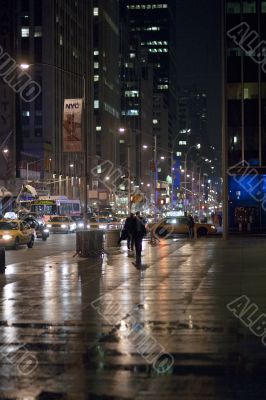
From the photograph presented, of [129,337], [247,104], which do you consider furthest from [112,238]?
[247,104]

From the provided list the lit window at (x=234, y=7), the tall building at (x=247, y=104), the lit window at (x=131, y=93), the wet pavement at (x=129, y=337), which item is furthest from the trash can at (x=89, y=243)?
the lit window at (x=131, y=93)

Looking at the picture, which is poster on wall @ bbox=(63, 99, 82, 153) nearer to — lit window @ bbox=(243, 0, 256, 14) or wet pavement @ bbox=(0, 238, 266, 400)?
wet pavement @ bbox=(0, 238, 266, 400)

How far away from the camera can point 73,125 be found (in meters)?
27.2

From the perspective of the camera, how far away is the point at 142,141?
7840 inches

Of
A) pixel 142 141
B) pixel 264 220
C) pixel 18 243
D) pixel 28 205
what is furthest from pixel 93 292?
pixel 142 141

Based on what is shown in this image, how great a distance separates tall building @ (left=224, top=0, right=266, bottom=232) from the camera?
5597 cm

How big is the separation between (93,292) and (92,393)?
29.6ft

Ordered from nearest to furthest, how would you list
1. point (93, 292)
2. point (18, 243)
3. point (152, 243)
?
point (93, 292) < point (18, 243) < point (152, 243)

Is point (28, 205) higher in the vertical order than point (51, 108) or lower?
lower

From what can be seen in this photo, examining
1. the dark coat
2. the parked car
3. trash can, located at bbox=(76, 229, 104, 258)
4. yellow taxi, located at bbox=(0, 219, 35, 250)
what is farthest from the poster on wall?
the parked car

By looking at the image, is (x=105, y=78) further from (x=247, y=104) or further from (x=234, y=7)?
(x=247, y=104)

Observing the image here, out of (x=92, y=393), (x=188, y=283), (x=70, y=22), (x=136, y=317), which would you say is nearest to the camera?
(x=92, y=393)

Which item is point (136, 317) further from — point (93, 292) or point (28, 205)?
point (28, 205)

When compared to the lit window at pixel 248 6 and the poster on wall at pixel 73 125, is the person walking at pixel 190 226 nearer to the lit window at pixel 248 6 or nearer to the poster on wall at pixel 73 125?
the lit window at pixel 248 6
